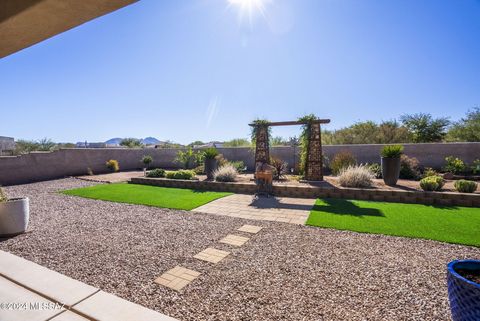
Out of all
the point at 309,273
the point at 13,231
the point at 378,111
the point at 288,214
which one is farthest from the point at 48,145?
the point at 378,111

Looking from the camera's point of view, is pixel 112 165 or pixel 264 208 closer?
pixel 264 208

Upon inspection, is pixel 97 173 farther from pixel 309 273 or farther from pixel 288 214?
pixel 309 273

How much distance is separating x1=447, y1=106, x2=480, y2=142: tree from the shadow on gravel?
49.2ft

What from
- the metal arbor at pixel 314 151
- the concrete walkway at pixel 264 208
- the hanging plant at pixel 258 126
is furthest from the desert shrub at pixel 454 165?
the hanging plant at pixel 258 126

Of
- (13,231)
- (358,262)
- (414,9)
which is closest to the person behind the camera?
(358,262)

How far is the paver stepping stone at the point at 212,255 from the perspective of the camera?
3.00 meters

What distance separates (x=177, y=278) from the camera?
8.36 feet

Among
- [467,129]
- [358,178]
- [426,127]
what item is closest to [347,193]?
[358,178]

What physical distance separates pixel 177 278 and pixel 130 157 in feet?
44.8

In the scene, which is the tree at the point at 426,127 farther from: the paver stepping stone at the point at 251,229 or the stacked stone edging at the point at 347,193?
the paver stepping stone at the point at 251,229

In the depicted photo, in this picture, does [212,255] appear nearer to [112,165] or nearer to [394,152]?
[394,152]

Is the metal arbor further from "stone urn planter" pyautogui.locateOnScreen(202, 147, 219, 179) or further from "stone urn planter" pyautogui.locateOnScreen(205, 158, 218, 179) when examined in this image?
"stone urn planter" pyautogui.locateOnScreen(205, 158, 218, 179)

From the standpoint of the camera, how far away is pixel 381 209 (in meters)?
5.19

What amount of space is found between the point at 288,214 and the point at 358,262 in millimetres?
2228
